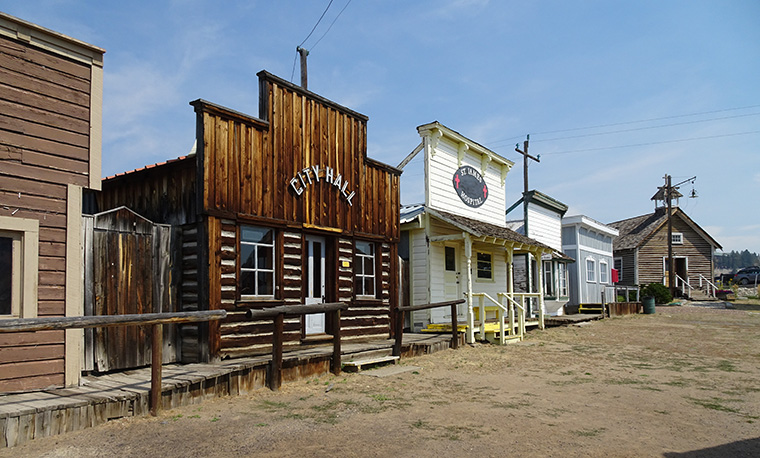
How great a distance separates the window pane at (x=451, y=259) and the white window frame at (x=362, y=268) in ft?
12.2

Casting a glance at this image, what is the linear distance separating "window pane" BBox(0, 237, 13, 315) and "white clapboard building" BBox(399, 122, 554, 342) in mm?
9698

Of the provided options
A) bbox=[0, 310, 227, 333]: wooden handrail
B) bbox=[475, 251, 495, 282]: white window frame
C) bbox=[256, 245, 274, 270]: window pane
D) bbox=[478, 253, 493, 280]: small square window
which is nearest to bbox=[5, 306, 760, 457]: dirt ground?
bbox=[0, 310, 227, 333]: wooden handrail

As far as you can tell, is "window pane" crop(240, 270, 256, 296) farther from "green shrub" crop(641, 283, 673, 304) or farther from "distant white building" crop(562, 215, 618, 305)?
"green shrub" crop(641, 283, 673, 304)

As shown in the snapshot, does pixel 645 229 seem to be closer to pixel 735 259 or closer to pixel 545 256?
pixel 545 256

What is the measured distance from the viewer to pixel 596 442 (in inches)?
238

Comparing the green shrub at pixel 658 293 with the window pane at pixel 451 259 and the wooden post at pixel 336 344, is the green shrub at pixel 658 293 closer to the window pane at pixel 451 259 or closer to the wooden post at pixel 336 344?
the window pane at pixel 451 259

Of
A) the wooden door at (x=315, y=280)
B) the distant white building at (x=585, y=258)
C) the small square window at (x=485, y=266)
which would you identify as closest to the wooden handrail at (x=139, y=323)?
the wooden door at (x=315, y=280)

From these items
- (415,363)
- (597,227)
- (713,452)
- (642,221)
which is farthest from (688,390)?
(642,221)

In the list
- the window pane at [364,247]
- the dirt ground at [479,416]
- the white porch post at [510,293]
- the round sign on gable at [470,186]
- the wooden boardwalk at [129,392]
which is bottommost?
the dirt ground at [479,416]

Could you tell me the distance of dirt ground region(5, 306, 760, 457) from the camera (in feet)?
18.8

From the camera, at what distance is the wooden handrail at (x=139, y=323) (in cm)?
550

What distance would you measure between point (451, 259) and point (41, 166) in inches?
451

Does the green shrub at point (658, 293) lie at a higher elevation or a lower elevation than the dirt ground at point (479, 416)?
higher

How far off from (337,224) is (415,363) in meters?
3.27
